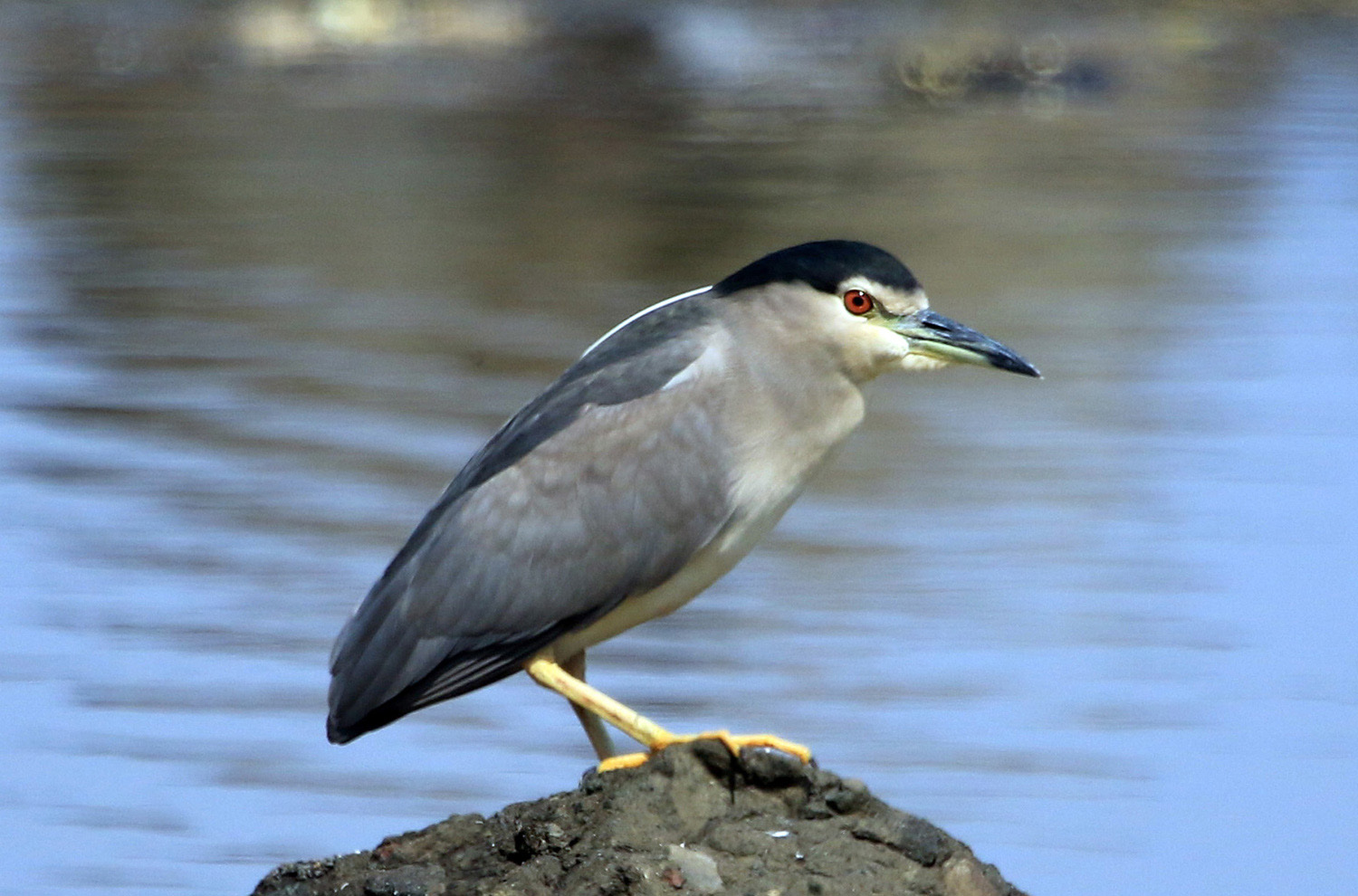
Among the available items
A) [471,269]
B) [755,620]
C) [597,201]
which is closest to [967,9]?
[597,201]

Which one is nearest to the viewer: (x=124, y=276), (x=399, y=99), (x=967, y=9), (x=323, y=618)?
(x=323, y=618)

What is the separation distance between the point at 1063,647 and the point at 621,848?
4525mm

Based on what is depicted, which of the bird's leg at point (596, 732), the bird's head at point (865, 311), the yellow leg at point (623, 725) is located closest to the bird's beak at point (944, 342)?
the bird's head at point (865, 311)

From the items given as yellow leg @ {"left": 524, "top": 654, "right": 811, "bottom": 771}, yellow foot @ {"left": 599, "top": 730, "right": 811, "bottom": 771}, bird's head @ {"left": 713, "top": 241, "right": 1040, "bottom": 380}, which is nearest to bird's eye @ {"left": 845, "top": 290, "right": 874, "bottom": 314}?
bird's head @ {"left": 713, "top": 241, "right": 1040, "bottom": 380}

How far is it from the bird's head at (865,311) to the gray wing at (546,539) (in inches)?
9.5

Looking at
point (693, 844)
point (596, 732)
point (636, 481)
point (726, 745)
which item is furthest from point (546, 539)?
point (693, 844)

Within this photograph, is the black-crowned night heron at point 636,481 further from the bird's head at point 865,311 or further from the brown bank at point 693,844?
the brown bank at point 693,844

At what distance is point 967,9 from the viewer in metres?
30.3

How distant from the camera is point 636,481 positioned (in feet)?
18.1

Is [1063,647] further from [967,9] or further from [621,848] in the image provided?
[967,9]

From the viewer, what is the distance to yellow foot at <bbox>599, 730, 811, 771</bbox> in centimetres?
481

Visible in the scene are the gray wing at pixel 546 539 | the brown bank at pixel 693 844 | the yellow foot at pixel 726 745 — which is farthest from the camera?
the gray wing at pixel 546 539

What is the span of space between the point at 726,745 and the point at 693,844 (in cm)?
23

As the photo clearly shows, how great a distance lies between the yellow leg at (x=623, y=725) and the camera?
15.9 ft
